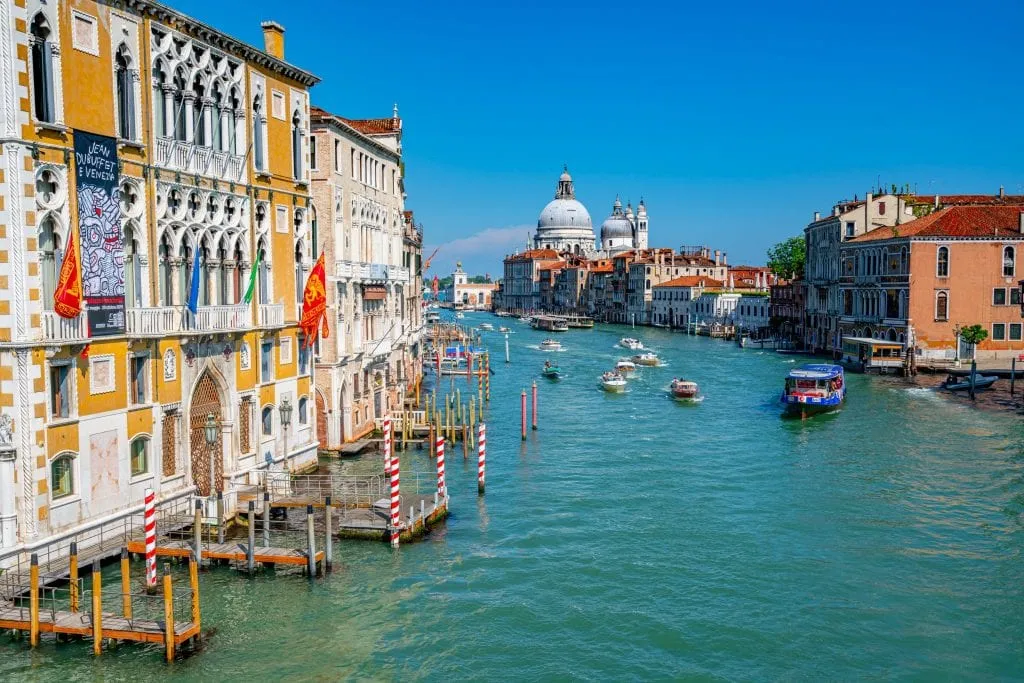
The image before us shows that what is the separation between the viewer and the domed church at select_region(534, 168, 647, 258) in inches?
6186

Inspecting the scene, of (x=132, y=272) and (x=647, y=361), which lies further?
(x=647, y=361)

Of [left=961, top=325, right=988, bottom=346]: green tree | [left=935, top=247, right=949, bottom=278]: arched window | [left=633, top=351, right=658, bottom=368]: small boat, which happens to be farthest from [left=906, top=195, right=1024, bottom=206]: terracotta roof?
[left=633, top=351, right=658, bottom=368]: small boat

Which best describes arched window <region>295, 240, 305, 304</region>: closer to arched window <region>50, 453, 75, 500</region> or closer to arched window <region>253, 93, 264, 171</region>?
arched window <region>253, 93, 264, 171</region>

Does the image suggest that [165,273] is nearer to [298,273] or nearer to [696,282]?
[298,273]

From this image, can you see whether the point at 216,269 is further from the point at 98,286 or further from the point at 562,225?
the point at 562,225

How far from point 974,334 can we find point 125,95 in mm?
41096

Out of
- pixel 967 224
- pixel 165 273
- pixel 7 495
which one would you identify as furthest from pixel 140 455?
pixel 967 224

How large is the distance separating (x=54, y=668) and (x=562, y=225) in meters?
159

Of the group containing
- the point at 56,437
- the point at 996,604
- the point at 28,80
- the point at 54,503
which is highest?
the point at 28,80

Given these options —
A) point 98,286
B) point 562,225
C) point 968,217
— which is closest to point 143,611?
point 98,286

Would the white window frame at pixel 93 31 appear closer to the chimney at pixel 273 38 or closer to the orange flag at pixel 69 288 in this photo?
the orange flag at pixel 69 288

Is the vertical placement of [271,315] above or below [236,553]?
above

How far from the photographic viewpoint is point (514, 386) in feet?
149

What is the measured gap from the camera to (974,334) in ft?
147
